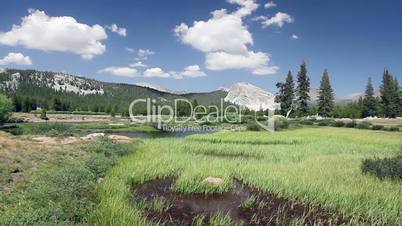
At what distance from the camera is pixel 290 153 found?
2784 centimetres

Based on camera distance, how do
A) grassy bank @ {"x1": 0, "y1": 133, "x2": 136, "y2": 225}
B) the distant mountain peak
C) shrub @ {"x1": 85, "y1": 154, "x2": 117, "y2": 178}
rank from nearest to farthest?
1. grassy bank @ {"x1": 0, "y1": 133, "x2": 136, "y2": 225}
2. shrub @ {"x1": 85, "y1": 154, "x2": 117, "y2": 178}
3. the distant mountain peak

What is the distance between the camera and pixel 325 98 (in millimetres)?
97062

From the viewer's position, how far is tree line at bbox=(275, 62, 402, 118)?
90.9 meters

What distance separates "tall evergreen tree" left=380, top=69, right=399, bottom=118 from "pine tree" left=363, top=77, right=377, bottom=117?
16.8 feet

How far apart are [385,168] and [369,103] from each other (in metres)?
105

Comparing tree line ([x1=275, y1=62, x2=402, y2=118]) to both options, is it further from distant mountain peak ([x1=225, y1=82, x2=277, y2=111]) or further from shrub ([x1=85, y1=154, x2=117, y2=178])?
shrub ([x1=85, y1=154, x2=117, y2=178])

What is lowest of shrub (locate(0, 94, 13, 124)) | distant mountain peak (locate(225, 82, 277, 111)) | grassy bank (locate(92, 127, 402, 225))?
grassy bank (locate(92, 127, 402, 225))

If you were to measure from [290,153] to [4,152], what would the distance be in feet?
67.8

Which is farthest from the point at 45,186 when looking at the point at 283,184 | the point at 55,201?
the point at 283,184

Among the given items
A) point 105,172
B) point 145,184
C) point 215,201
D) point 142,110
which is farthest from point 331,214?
point 142,110

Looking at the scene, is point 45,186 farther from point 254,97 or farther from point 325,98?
point 254,97

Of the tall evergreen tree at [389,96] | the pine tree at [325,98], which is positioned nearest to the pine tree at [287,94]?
the pine tree at [325,98]

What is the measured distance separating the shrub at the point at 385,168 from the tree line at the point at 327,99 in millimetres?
72337

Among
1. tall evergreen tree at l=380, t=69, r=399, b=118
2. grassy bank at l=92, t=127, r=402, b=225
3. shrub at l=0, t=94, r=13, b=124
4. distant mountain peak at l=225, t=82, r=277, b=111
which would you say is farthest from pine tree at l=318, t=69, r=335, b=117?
shrub at l=0, t=94, r=13, b=124
